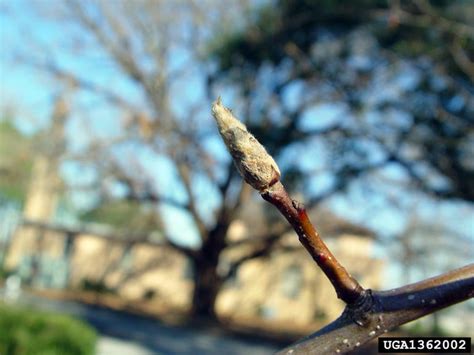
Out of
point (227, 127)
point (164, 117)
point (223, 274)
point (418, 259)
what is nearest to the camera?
point (227, 127)

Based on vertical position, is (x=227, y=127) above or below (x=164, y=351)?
below

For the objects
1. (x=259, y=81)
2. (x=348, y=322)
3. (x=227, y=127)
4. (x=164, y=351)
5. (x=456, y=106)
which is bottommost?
(x=348, y=322)

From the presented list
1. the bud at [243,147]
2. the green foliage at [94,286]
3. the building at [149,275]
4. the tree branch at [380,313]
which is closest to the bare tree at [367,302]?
the tree branch at [380,313]

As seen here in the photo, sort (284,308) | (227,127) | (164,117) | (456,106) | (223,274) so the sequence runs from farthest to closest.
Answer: (284,308) → (223,274) → (164,117) → (456,106) → (227,127)

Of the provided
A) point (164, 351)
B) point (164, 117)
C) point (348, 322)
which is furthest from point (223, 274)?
point (348, 322)

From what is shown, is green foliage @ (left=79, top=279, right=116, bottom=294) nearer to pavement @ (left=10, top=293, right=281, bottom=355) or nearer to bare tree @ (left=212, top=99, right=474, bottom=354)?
pavement @ (left=10, top=293, right=281, bottom=355)

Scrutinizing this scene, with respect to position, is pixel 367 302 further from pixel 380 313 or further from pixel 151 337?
pixel 151 337

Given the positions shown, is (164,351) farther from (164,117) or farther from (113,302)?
(113,302)

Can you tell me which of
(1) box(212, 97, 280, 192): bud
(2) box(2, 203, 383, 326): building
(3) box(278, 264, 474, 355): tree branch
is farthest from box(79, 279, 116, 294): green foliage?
(1) box(212, 97, 280, 192): bud

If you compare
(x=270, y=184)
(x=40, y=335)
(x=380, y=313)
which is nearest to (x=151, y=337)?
(x=40, y=335)
